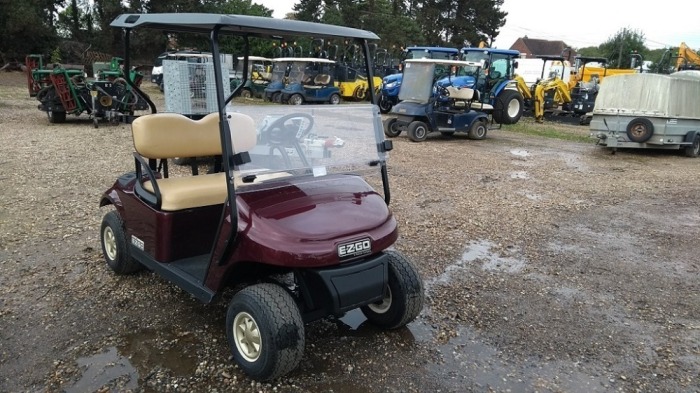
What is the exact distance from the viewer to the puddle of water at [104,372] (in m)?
2.60

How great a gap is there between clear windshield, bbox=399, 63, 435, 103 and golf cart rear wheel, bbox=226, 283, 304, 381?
Result: 31.2 feet

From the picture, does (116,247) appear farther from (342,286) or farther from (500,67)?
(500,67)

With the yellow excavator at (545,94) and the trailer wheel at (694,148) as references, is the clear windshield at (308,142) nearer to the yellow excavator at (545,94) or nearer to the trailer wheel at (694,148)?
the trailer wheel at (694,148)

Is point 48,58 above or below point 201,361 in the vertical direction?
above

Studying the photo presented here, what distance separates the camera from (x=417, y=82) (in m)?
11.7

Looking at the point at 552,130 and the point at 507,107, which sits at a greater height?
the point at 507,107

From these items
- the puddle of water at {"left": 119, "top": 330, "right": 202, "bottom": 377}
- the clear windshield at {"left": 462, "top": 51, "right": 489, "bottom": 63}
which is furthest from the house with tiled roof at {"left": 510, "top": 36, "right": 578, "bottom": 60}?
the puddle of water at {"left": 119, "top": 330, "right": 202, "bottom": 377}

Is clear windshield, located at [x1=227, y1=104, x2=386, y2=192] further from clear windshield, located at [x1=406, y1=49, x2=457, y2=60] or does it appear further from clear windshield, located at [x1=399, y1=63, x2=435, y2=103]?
clear windshield, located at [x1=406, y1=49, x2=457, y2=60]

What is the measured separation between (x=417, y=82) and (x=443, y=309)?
8811mm

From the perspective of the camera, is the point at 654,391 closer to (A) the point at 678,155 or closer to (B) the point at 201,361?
(B) the point at 201,361

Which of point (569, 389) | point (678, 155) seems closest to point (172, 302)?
point (569, 389)

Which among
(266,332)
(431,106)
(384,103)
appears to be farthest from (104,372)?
(384,103)

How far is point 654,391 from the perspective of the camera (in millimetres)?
2756

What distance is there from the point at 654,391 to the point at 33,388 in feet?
10.5
